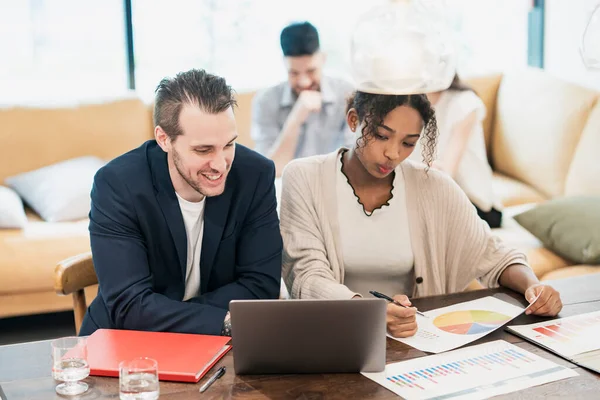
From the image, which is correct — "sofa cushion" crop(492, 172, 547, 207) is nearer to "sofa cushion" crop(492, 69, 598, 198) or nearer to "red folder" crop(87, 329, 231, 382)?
"sofa cushion" crop(492, 69, 598, 198)

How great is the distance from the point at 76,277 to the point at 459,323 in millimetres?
919

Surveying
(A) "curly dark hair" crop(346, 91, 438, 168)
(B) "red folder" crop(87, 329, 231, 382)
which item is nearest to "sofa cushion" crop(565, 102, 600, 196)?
(A) "curly dark hair" crop(346, 91, 438, 168)

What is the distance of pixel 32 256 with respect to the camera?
3451mm

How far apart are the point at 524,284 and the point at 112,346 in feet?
3.35

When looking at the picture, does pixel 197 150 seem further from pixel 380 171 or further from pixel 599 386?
pixel 599 386

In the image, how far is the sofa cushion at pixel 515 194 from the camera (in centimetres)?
403

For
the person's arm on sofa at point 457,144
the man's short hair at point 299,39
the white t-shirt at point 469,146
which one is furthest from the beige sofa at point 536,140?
the man's short hair at point 299,39

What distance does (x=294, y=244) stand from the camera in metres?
2.18

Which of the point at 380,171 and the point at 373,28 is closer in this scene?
the point at 373,28

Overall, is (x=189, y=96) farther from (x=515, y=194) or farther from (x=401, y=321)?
(x=515, y=194)

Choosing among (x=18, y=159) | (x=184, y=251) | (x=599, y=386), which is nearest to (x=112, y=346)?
(x=184, y=251)

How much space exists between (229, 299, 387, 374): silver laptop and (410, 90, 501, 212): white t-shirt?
2011 millimetres

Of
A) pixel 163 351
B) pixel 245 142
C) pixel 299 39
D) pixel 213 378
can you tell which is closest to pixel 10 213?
pixel 245 142

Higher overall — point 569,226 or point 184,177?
point 184,177
